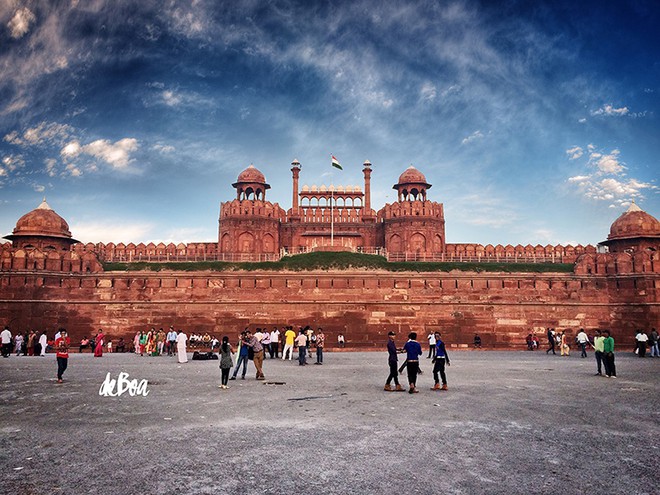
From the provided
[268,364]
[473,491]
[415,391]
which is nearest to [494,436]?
[473,491]

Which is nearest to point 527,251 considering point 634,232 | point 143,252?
point 634,232

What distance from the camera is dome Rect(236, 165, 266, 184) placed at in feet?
129

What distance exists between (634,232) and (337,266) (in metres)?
24.1

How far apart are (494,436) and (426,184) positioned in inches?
1375

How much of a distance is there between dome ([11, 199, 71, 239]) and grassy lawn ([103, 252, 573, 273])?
31.8 feet

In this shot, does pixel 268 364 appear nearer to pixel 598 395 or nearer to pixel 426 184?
pixel 598 395

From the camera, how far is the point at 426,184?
39719 millimetres

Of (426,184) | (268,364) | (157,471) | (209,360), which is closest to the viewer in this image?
(157,471)

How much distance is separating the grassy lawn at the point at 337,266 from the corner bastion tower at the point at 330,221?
19.3ft

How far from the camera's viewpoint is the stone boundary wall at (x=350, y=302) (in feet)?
88.3

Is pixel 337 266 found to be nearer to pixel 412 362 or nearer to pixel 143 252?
pixel 143 252

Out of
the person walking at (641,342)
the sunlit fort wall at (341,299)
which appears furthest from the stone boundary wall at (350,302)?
the person walking at (641,342)

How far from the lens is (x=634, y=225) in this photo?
1366 inches

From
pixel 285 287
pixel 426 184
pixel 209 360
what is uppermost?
pixel 426 184
